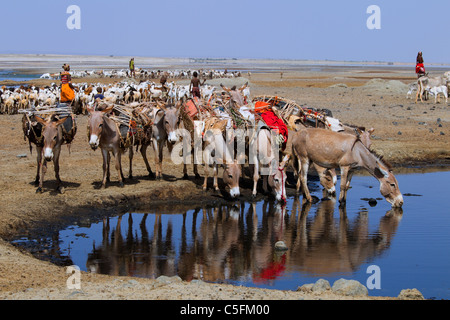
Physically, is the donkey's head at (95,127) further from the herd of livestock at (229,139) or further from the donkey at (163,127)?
the donkey at (163,127)

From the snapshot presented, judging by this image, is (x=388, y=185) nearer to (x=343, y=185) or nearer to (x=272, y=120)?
(x=343, y=185)

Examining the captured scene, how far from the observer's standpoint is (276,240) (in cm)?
1339

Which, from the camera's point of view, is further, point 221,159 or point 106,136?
point 221,159

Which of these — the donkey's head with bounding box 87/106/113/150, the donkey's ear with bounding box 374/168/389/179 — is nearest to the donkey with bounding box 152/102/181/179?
the donkey's head with bounding box 87/106/113/150

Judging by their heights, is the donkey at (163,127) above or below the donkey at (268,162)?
above

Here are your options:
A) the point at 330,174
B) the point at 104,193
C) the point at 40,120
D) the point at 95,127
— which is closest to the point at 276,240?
the point at 104,193

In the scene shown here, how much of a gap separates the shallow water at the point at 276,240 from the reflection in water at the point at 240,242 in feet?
0.06

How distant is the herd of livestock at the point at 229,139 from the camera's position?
15805mm

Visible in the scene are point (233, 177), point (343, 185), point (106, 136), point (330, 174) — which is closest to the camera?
point (343, 185)

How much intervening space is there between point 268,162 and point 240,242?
398 cm

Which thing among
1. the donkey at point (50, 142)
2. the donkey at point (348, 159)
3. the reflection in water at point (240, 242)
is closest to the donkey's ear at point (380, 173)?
the donkey at point (348, 159)

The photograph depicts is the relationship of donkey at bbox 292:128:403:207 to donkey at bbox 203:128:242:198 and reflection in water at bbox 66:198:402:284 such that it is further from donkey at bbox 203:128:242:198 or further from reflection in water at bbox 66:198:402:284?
donkey at bbox 203:128:242:198
